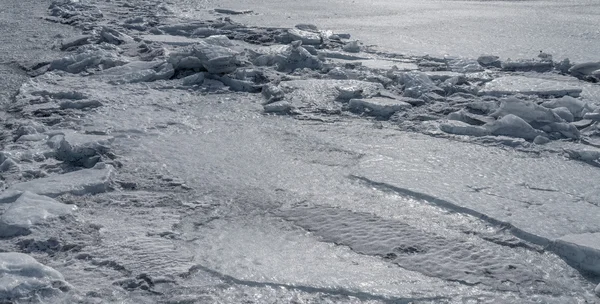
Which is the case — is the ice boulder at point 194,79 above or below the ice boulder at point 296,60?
below

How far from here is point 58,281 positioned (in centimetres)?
185

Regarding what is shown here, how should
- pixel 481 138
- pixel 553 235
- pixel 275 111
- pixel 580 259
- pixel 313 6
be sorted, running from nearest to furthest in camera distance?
pixel 580 259 → pixel 553 235 → pixel 481 138 → pixel 275 111 → pixel 313 6

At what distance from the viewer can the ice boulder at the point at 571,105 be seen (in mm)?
3652

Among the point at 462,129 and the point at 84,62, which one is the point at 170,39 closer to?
the point at 84,62

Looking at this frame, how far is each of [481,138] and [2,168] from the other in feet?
7.48

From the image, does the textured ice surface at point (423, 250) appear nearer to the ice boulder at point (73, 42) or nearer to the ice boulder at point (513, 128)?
the ice boulder at point (513, 128)

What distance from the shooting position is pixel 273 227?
7.54ft

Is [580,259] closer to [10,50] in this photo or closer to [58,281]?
[58,281]

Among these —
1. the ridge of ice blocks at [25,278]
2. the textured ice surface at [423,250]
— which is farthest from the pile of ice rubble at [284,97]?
the textured ice surface at [423,250]

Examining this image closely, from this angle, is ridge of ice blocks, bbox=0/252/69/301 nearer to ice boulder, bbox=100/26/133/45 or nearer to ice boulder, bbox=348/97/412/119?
ice boulder, bbox=348/97/412/119

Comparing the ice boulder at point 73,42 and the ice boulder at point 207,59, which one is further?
the ice boulder at point 73,42

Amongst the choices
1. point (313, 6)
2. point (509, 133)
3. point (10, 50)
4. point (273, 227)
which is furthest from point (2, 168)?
point (313, 6)

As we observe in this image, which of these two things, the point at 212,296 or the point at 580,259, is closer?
the point at 212,296

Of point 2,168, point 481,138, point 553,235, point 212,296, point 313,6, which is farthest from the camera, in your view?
point 313,6
